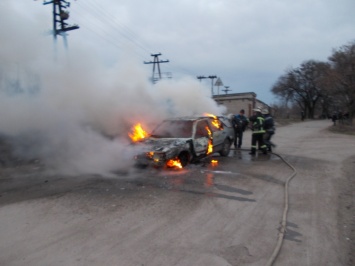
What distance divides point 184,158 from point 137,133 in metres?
2.01

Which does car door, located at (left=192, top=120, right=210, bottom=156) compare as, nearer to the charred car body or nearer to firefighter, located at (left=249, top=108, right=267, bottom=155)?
the charred car body

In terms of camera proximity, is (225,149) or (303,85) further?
(303,85)

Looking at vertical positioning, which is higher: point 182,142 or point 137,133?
point 137,133

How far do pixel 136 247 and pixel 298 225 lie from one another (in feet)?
8.08

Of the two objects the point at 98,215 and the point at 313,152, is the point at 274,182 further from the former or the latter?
the point at 313,152

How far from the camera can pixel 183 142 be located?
30.2 ft

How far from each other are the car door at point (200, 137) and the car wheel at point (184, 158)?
405 millimetres

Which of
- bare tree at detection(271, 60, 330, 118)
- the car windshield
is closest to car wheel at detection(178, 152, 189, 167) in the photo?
the car windshield

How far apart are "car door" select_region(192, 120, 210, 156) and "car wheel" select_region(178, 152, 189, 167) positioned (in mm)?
405

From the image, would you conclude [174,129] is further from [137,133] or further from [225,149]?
[225,149]

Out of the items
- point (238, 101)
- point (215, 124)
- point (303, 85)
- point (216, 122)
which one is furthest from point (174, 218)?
point (303, 85)

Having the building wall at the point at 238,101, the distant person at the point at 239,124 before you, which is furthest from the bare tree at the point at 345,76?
the distant person at the point at 239,124

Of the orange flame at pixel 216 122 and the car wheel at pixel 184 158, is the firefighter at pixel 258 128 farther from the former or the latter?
the car wheel at pixel 184 158

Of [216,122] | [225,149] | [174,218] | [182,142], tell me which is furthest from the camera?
[225,149]
